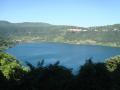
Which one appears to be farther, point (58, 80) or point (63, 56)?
point (63, 56)

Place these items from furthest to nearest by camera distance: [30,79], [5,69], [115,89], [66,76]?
[5,69] < [66,76] < [115,89] < [30,79]

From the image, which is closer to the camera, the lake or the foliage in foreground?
the foliage in foreground

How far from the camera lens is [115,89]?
18.2 meters

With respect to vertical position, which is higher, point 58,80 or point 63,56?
point 58,80

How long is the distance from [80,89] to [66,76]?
1.99 metres

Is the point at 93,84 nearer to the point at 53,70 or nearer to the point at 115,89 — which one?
the point at 115,89

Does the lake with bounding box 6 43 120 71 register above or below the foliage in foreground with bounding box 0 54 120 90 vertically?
below

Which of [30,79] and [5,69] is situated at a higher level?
[30,79]

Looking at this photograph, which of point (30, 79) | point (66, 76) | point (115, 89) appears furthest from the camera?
point (66, 76)

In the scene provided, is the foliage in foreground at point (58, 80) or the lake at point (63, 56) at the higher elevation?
the foliage in foreground at point (58, 80)

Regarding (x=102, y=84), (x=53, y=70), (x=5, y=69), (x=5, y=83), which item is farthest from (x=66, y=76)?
(x=5, y=69)

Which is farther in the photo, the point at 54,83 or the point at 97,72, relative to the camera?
the point at 97,72

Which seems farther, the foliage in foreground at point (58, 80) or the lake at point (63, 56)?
the lake at point (63, 56)

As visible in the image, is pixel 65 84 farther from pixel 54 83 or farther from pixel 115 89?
pixel 115 89
